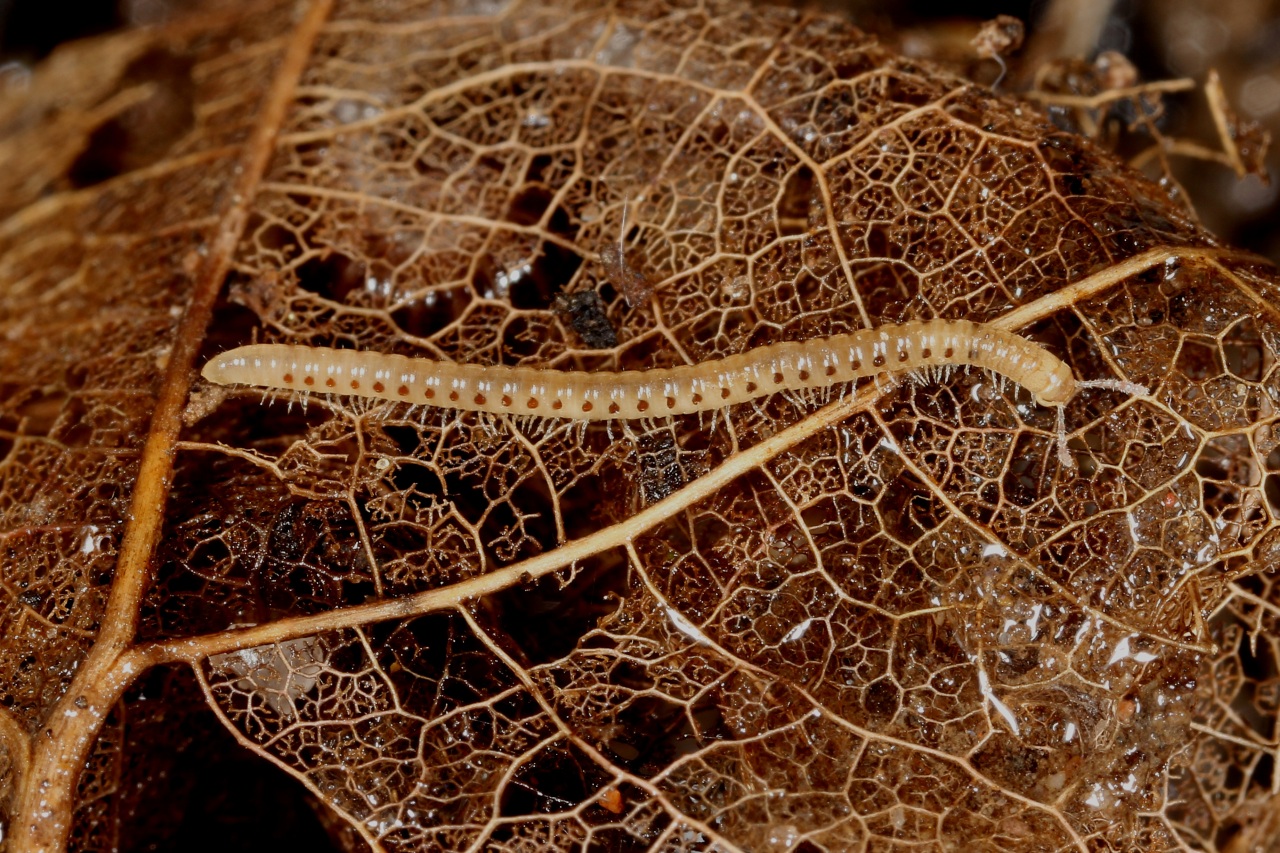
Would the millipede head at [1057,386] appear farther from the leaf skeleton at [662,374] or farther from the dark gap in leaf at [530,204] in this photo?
the dark gap in leaf at [530,204]

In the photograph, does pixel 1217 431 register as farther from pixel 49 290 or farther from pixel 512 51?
pixel 49 290

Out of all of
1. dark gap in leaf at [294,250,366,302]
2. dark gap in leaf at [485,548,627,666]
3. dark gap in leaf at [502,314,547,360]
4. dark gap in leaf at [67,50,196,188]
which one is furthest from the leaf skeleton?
dark gap in leaf at [67,50,196,188]

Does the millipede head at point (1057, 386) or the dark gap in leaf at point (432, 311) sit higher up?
the dark gap in leaf at point (432, 311)

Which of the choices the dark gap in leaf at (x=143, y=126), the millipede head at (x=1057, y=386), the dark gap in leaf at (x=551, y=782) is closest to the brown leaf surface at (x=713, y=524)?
the dark gap in leaf at (x=551, y=782)

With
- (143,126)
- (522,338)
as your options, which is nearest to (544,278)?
(522,338)

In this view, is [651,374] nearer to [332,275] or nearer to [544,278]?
[544,278]

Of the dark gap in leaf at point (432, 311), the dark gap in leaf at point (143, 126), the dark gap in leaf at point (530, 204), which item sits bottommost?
the dark gap in leaf at point (432, 311)

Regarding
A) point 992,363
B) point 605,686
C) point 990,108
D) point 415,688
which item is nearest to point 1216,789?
point 992,363
